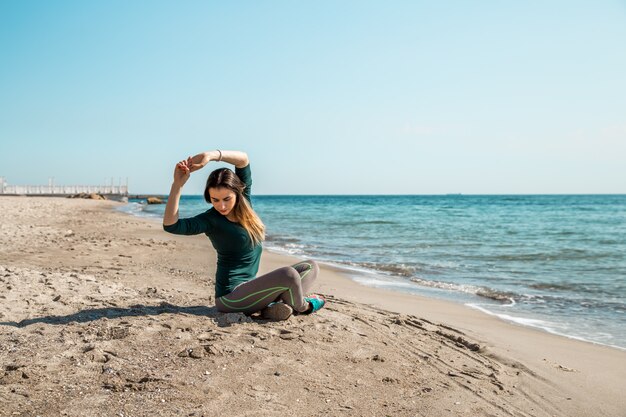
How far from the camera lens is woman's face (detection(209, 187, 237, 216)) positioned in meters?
4.61

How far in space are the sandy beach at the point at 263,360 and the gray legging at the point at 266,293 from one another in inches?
5.8

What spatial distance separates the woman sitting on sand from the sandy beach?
0.19 m

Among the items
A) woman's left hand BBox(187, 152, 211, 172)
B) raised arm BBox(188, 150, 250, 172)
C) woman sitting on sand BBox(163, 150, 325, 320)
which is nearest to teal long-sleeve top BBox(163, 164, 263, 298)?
woman sitting on sand BBox(163, 150, 325, 320)

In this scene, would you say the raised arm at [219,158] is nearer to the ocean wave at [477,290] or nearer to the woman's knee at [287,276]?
the woman's knee at [287,276]

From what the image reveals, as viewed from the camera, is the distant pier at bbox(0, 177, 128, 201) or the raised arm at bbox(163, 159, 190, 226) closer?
the raised arm at bbox(163, 159, 190, 226)

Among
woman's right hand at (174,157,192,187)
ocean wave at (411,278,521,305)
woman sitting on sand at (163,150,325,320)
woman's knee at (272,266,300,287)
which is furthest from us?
ocean wave at (411,278,521,305)

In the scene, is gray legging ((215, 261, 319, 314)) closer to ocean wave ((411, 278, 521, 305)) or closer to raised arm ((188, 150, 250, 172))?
raised arm ((188, 150, 250, 172))

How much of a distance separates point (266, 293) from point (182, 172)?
1.46m

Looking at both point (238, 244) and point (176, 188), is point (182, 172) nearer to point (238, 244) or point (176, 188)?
point (176, 188)

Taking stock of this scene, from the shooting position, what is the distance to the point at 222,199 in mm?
4637

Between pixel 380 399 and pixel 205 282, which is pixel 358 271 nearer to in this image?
pixel 205 282

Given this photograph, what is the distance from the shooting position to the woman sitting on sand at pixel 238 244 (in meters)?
4.59

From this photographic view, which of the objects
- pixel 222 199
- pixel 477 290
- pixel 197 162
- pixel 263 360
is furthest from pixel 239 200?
pixel 477 290

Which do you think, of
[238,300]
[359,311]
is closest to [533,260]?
[359,311]
